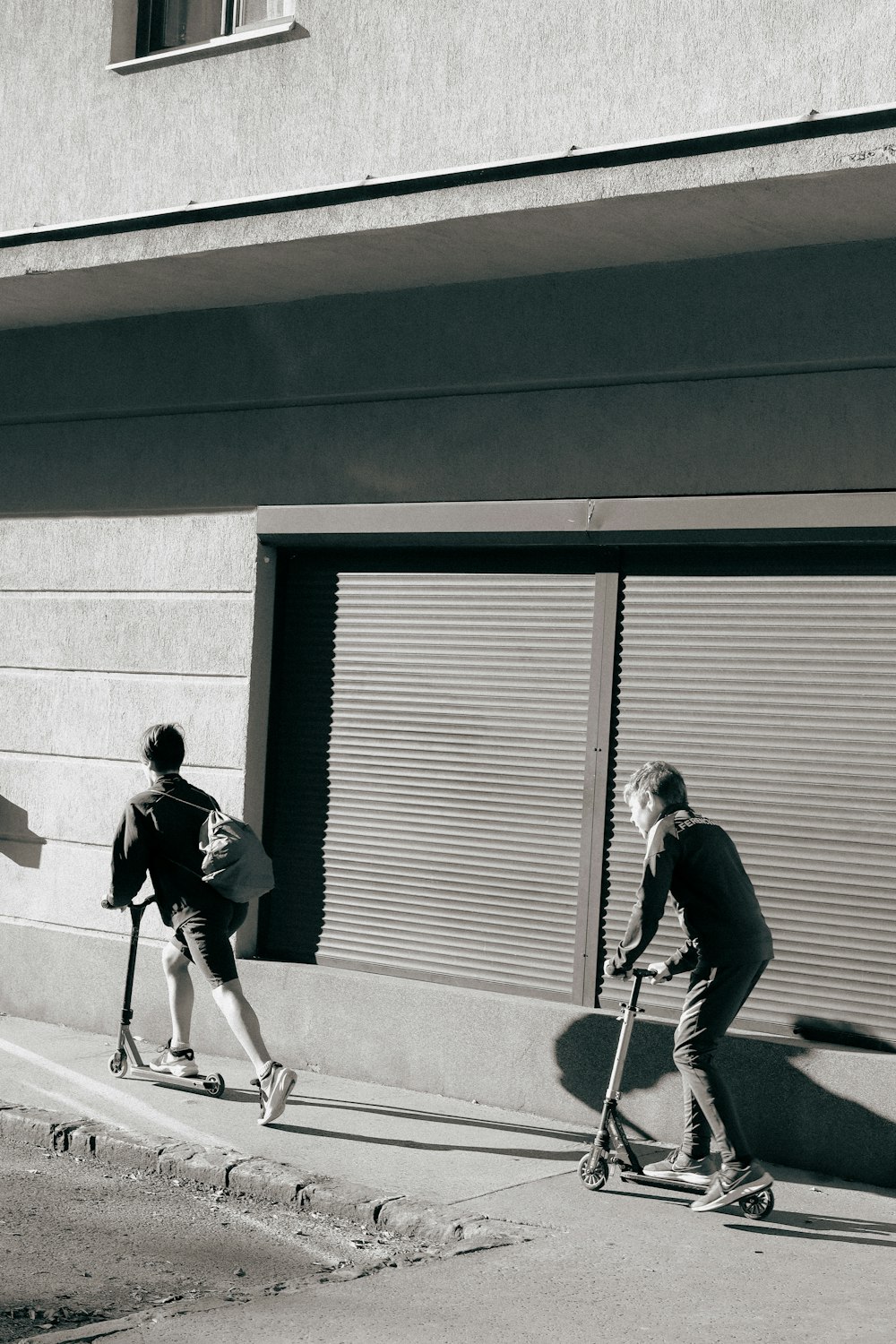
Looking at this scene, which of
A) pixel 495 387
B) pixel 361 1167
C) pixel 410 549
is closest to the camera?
pixel 361 1167

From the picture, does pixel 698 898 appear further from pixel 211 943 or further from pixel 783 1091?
pixel 211 943

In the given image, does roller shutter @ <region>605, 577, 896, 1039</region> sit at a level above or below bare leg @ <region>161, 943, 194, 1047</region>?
above

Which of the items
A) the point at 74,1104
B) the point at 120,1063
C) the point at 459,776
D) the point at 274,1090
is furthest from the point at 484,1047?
the point at 74,1104

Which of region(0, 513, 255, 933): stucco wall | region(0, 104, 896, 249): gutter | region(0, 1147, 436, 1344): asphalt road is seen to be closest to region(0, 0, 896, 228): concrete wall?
region(0, 104, 896, 249): gutter

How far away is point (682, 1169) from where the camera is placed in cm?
647

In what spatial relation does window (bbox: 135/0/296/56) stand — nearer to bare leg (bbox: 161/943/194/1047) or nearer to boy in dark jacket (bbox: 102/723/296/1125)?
boy in dark jacket (bbox: 102/723/296/1125)

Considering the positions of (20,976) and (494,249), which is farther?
(20,976)

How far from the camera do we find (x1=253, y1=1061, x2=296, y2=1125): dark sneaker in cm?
732

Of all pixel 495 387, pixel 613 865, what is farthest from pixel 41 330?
pixel 613 865

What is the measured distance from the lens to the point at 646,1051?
7.59 meters

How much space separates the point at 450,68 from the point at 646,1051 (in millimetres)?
4806

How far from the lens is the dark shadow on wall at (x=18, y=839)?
401 inches

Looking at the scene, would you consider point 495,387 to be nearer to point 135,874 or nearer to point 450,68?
point 450,68

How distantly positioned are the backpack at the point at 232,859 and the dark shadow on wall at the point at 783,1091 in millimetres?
1732
